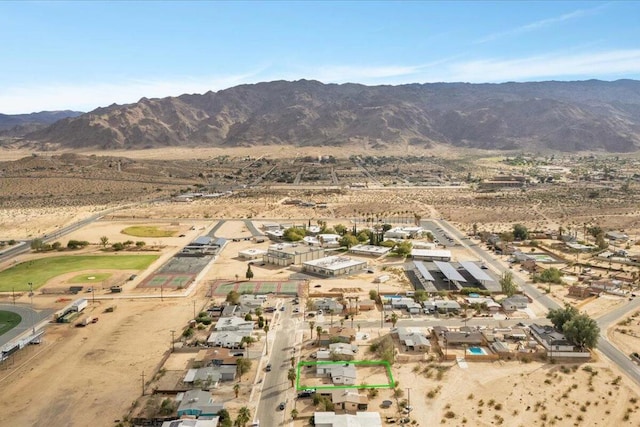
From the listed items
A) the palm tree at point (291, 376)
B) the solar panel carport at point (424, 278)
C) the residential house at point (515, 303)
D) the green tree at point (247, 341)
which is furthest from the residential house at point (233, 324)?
the residential house at point (515, 303)

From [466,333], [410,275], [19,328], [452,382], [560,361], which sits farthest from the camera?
[410,275]

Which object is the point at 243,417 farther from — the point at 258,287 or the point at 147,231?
the point at 147,231

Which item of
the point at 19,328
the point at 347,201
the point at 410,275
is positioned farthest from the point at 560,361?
the point at 347,201

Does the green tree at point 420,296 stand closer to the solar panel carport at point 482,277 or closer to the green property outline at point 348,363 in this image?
the solar panel carport at point 482,277

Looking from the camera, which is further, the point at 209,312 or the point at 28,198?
the point at 28,198

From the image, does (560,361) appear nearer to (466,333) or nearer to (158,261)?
(466,333)

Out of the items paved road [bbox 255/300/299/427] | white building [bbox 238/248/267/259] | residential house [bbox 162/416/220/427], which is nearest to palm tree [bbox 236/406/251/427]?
paved road [bbox 255/300/299/427]
